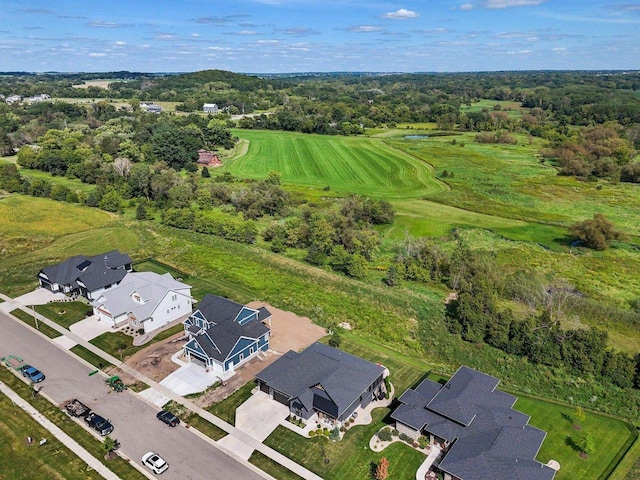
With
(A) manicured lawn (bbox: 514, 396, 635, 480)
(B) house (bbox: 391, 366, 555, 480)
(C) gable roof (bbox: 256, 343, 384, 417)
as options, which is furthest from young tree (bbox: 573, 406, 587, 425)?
(C) gable roof (bbox: 256, 343, 384, 417)

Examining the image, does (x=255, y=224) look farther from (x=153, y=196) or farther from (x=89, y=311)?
(x=89, y=311)

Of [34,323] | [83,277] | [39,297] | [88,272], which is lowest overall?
[34,323]

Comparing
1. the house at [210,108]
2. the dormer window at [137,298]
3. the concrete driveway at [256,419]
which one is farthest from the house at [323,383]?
the house at [210,108]

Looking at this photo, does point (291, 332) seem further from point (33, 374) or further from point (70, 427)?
point (33, 374)

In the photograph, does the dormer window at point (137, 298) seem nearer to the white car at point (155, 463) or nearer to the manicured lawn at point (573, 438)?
the white car at point (155, 463)

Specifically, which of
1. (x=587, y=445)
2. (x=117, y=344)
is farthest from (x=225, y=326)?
(x=587, y=445)

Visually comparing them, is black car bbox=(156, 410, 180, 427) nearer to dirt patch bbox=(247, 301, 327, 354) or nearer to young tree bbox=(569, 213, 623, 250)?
dirt patch bbox=(247, 301, 327, 354)

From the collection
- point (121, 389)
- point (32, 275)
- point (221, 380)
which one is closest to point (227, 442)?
point (221, 380)
